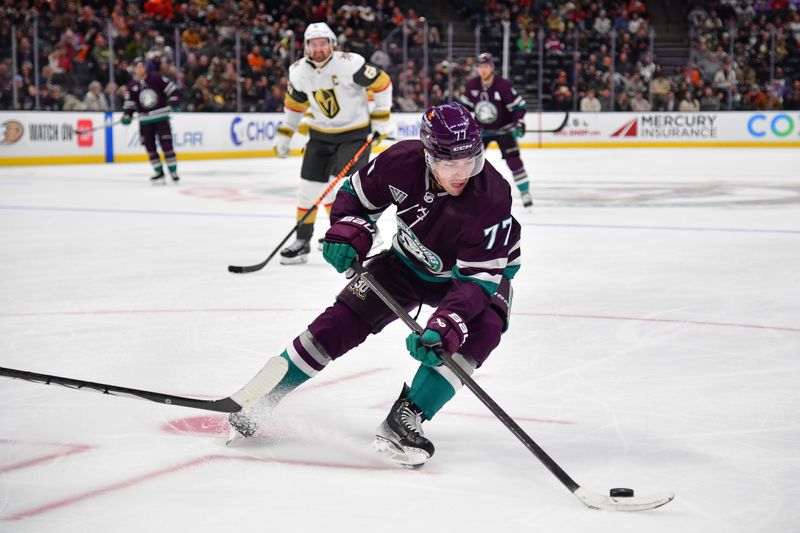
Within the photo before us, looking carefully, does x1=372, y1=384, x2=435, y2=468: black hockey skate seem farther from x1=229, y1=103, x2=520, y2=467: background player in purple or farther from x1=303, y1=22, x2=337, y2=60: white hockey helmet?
x1=303, y1=22, x2=337, y2=60: white hockey helmet

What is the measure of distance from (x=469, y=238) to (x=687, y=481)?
0.75m

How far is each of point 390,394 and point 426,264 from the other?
23.9 inches

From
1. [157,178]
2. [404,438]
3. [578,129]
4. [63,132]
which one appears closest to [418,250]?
[404,438]

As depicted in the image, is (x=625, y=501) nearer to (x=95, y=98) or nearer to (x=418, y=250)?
(x=418, y=250)

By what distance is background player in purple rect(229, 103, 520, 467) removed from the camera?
93.7 inches

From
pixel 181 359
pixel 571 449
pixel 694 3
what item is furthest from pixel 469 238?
pixel 694 3

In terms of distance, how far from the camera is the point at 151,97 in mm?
10867

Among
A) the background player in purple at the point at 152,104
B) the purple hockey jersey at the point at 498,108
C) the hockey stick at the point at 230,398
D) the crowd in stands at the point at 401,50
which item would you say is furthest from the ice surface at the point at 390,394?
the crowd in stands at the point at 401,50

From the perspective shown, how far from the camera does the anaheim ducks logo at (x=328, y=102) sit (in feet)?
19.6

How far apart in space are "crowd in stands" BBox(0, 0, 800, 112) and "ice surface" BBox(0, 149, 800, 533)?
6879 mm

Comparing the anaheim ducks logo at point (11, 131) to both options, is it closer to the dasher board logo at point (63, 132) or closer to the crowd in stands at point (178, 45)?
the dasher board logo at point (63, 132)

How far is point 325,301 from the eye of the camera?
4.61m

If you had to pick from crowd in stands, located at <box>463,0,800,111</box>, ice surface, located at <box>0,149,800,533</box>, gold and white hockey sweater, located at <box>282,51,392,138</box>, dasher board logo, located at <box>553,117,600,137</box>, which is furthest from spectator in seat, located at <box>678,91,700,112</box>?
gold and white hockey sweater, located at <box>282,51,392,138</box>

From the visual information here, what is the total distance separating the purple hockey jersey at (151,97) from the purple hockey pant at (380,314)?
8.70 metres
